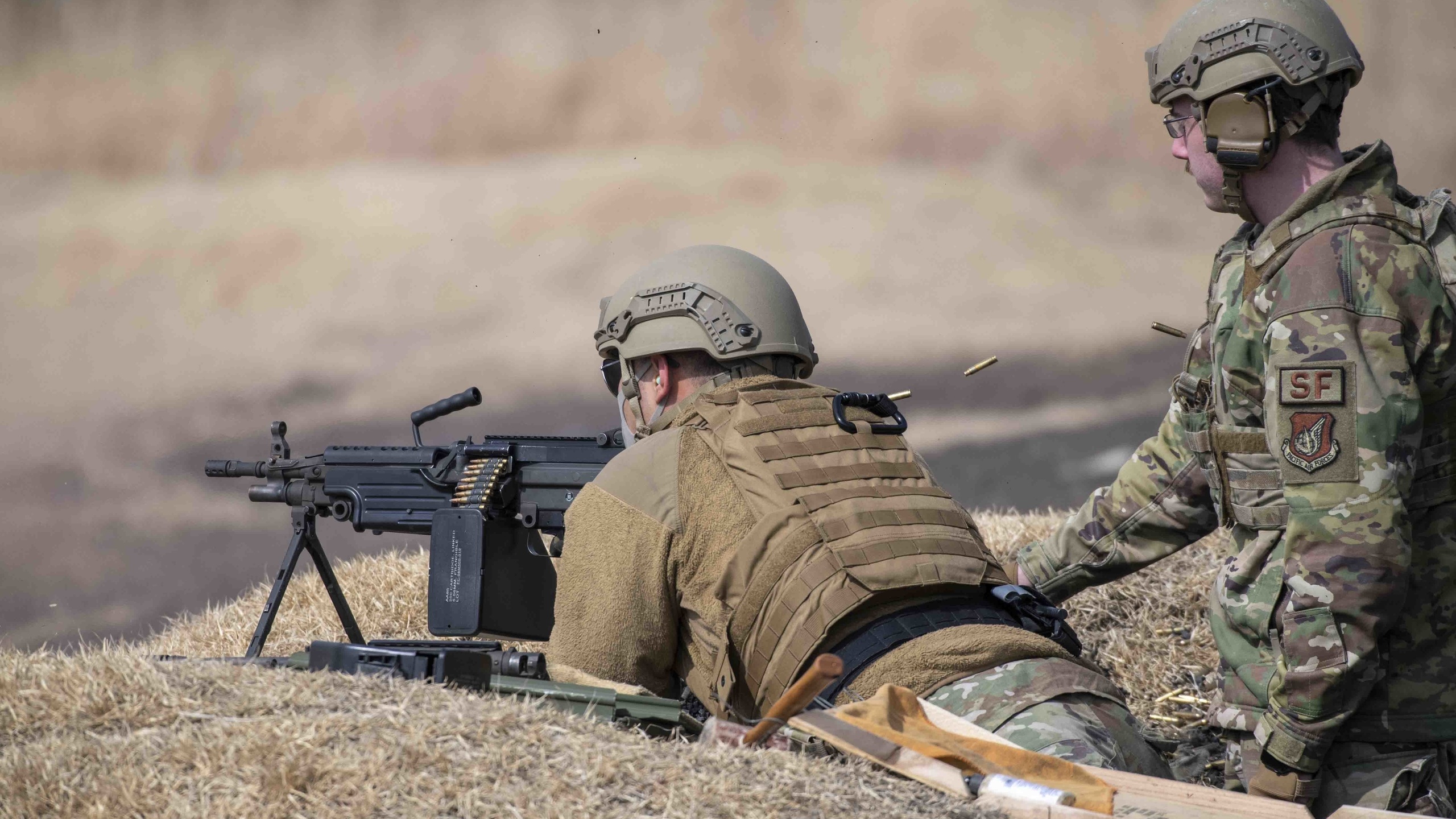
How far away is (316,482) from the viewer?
5527 millimetres

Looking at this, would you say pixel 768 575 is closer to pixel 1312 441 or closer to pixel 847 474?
pixel 847 474

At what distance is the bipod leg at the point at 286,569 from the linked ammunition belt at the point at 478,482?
678 millimetres

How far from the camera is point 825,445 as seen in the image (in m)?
3.45

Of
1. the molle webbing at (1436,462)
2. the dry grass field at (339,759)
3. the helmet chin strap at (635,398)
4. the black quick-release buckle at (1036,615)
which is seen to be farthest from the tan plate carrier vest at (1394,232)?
the helmet chin strap at (635,398)

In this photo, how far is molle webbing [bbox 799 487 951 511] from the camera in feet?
10.8

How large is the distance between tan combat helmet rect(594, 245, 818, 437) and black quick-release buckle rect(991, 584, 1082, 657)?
40.0 inches

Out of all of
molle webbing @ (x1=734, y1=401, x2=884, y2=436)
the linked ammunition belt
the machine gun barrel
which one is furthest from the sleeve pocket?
the machine gun barrel

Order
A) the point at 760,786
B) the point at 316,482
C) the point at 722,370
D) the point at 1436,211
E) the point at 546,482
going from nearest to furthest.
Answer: the point at 760,786 → the point at 1436,211 → the point at 722,370 → the point at 546,482 → the point at 316,482

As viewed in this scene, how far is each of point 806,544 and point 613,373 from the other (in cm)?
147

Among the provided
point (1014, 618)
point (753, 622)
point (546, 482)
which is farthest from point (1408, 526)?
point (546, 482)

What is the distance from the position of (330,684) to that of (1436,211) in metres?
2.75

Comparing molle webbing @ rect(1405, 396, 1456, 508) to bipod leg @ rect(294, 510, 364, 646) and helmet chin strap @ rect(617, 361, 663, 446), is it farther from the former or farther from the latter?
bipod leg @ rect(294, 510, 364, 646)

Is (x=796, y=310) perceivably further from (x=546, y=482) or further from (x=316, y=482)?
(x=316, y=482)

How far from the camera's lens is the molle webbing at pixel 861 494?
3.29 meters
